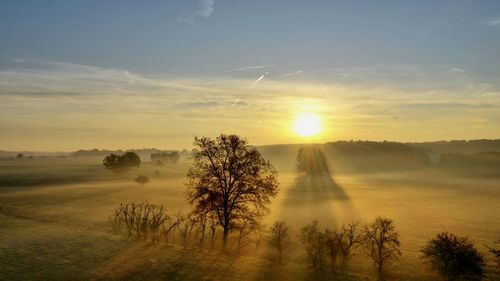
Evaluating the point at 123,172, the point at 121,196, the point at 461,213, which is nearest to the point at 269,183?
the point at 461,213

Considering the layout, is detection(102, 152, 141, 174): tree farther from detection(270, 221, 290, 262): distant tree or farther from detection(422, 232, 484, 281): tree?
detection(422, 232, 484, 281): tree

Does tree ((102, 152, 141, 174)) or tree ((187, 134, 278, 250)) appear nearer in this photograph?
tree ((187, 134, 278, 250))

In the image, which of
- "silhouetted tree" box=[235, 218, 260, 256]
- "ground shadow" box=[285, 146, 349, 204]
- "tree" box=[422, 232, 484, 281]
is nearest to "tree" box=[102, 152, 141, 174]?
"ground shadow" box=[285, 146, 349, 204]

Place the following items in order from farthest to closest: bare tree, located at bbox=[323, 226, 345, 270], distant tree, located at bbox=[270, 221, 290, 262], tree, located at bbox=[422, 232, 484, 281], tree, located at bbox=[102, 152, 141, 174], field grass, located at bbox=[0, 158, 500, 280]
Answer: tree, located at bbox=[102, 152, 141, 174] < distant tree, located at bbox=[270, 221, 290, 262] < bare tree, located at bbox=[323, 226, 345, 270] < tree, located at bbox=[422, 232, 484, 281] < field grass, located at bbox=[0, 158, 500, 280]

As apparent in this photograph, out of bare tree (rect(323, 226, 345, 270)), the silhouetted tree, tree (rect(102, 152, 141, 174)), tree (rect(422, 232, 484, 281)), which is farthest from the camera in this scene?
tree (rect(102, 152, 141, 174))

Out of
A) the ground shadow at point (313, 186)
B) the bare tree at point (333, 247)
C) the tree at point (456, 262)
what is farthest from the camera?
the ground shadow at point (313, 186)

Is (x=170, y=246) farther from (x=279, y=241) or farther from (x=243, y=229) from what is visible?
(x=279, y=241)

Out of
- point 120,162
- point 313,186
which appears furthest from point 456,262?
point 120,162

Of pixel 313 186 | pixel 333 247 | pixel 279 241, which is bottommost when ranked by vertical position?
pixel 313 186

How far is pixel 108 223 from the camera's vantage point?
5238 centimetres

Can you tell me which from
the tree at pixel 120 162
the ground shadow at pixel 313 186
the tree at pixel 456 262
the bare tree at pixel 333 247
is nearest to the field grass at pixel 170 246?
the ground shadow at pixel 313 186

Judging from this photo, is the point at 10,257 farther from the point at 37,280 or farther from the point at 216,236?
the point at 216,236

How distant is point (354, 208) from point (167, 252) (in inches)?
1803

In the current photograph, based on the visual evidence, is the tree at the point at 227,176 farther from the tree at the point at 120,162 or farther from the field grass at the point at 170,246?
the tree at the point at 120,162
